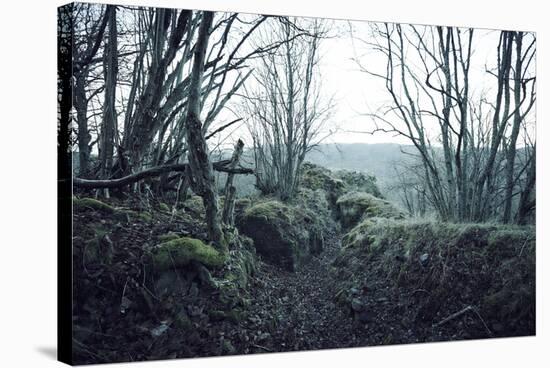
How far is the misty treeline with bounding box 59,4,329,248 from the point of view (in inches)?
252

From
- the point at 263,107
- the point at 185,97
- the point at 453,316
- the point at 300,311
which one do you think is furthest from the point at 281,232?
the point at 453,316

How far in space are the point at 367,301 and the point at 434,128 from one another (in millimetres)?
1919

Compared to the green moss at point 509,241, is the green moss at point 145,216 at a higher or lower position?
higher

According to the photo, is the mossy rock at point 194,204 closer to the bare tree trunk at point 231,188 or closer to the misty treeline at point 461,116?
the bare tree trunk at point 231,188

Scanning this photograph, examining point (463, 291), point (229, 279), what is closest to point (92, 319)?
point (229, 279)

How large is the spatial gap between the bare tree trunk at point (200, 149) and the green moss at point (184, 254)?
123 millimetres

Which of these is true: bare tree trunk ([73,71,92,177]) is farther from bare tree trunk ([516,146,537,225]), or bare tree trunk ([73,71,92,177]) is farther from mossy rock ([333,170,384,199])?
bare tree trunk ([516,146,537,225])

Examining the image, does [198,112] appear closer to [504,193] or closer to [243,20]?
[243,20]

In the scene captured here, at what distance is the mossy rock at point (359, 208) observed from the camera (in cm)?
753

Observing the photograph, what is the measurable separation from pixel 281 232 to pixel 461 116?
2293 mm

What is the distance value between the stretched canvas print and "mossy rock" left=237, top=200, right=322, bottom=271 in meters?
0.02

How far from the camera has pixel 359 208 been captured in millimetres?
7574

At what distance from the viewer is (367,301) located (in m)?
7.36

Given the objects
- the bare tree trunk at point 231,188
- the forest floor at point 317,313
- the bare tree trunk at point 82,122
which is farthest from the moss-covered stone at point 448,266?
the bare tree trunk at point 82,122
